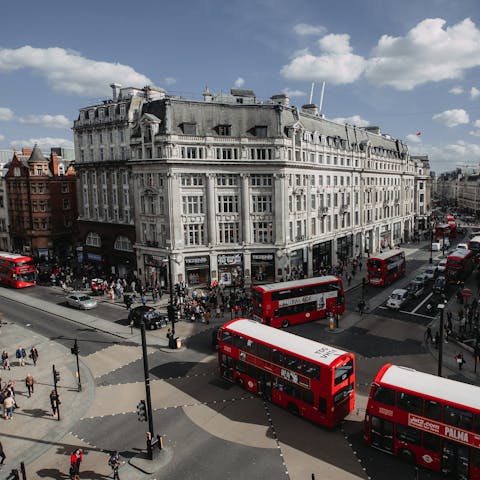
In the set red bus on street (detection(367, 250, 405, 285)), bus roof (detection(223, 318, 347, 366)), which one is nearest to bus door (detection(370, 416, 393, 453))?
bus roof (detection(223, 318, 347, 366))

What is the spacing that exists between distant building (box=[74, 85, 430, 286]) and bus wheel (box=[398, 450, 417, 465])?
109 ft

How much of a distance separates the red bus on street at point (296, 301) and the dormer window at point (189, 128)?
22.5 metres

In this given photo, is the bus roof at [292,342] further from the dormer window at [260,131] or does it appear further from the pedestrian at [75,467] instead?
the dormer window at [260,131]

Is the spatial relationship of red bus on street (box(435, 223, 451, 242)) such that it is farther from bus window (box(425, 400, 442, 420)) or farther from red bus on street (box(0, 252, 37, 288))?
red bus on street (box(0, 252, 37, 288))

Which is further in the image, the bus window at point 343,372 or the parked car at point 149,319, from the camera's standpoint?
the parked car at point 149,319

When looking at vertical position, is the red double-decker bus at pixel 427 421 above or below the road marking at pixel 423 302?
above

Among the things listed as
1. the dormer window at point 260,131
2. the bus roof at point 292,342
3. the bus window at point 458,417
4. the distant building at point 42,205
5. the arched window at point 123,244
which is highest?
the dormer window at point 260,131

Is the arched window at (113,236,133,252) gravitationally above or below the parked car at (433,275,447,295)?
above

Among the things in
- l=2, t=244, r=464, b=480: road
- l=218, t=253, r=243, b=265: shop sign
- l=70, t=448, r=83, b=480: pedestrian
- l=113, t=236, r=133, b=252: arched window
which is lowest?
l=2, t=244, r=464, b=480: road

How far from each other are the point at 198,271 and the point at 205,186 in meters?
10.4

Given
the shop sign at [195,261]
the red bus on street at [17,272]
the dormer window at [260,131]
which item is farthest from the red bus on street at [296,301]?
the red bus on street at [17,272]

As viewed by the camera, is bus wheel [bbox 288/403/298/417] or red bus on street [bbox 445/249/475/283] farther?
red bus on street [bbox 445/249/475/283]

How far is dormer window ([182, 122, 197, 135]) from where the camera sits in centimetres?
4866

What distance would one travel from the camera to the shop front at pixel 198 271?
4991 cm
